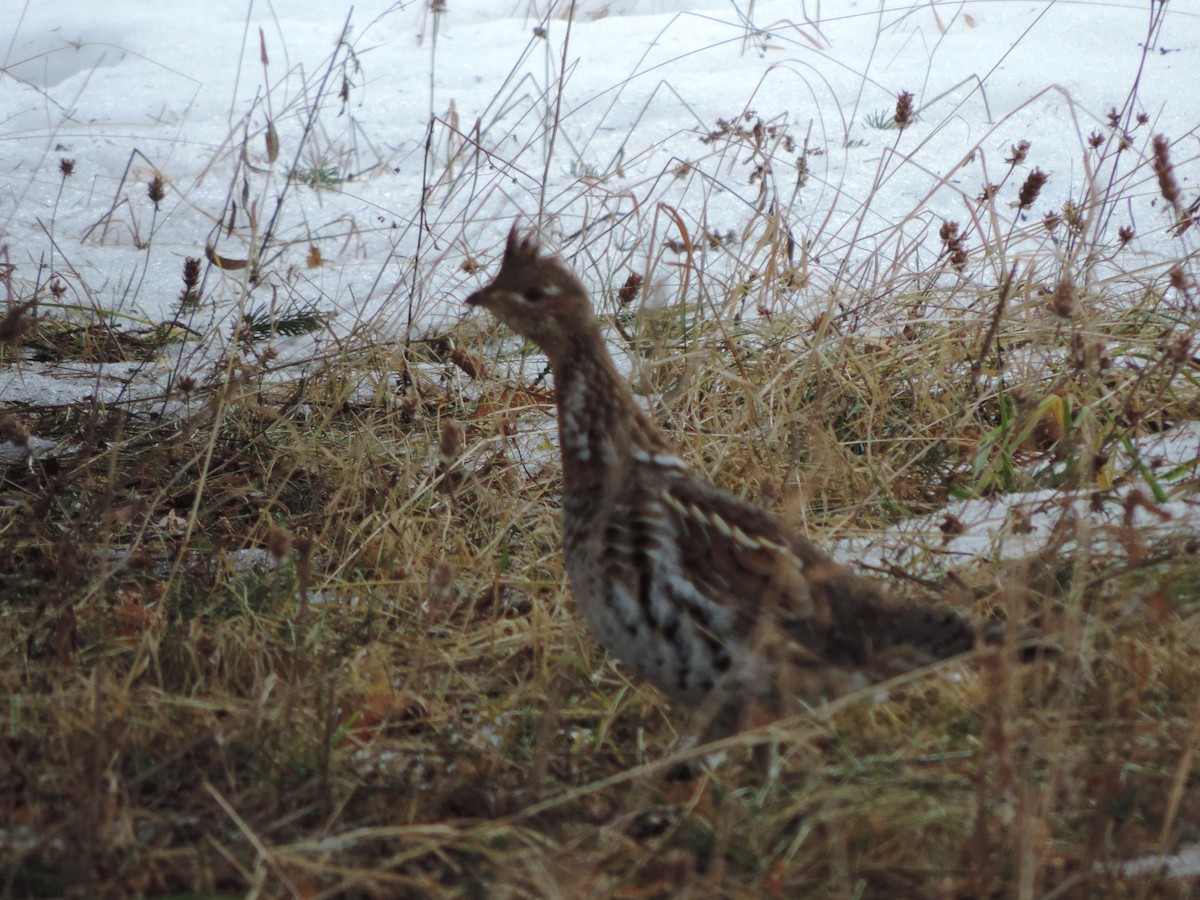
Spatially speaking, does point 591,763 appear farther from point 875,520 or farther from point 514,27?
point 514,27

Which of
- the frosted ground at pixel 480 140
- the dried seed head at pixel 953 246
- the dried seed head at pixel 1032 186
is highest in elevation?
the frosted ground at pixel 480 140

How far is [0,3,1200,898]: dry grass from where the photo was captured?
2.16 m

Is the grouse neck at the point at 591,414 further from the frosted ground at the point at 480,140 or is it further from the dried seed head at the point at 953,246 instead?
the dried seed head at the point at 953,246

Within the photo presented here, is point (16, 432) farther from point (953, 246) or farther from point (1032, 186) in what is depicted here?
point (953, 246)

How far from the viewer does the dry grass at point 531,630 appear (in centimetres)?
216

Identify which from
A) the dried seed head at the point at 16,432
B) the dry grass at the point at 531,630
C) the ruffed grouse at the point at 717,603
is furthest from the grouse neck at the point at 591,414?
the dried seed head at the point at 16,432

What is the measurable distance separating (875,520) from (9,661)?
224 cm

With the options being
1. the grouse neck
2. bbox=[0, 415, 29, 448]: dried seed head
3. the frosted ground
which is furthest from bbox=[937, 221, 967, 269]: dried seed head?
bbox=[0, 415, 29, 448]: dried seed head

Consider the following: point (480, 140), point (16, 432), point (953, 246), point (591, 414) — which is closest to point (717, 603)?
point (591, 414)

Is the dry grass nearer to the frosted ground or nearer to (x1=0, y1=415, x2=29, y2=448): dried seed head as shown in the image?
(x1=0, y1=415, x2=29, y2=448): dried seed head

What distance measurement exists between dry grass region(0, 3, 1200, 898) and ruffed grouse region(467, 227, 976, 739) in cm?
12

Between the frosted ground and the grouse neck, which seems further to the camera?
the frosted ground

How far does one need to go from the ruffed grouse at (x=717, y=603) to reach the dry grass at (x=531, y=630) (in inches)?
4.6

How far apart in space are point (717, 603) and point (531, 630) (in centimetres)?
67
